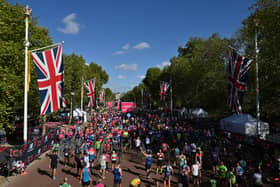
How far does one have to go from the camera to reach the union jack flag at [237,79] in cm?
1377

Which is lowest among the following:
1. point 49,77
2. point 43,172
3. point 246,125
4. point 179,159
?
point 43,172

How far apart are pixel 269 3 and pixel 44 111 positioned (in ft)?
68.5

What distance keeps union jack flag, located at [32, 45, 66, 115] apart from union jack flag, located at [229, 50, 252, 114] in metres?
10.9

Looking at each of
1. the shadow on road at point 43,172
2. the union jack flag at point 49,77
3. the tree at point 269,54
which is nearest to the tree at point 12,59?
the union jack flag at point 49,77

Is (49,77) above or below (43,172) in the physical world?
above

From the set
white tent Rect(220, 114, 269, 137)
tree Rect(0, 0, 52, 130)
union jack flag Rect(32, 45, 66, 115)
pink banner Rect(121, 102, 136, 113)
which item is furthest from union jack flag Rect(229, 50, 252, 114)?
pink banner Rect(121, 102, 136, 113)

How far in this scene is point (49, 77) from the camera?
11.1 m

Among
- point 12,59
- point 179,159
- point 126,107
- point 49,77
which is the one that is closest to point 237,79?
point 179,159

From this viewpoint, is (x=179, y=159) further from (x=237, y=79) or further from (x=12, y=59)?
(x=12, y=59)

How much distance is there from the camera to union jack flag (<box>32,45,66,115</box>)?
35.2ft

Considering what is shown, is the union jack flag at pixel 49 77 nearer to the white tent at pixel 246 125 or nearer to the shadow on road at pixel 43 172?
the shadow on road at pixel 43 172

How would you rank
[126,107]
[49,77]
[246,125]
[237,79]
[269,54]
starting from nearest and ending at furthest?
1. [49,77]
2. [237,79]
3. [269,54]
4. [246,125]
5. [126,107]

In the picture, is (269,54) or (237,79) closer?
(237,79)

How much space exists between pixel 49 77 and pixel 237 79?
11.6 metres
